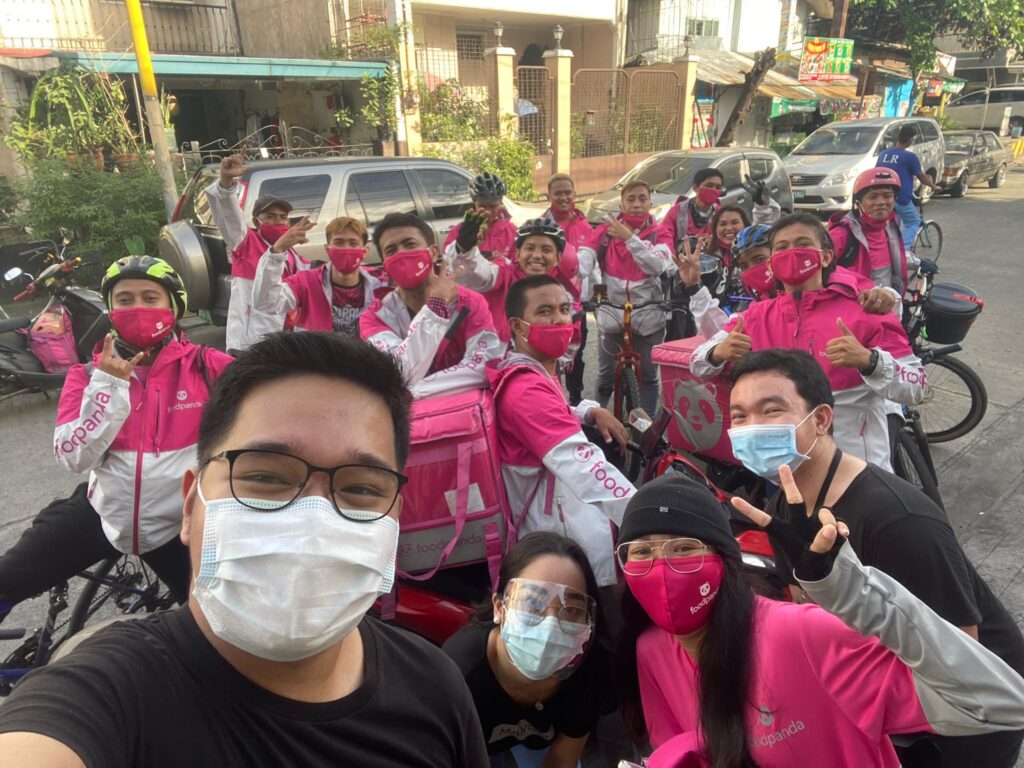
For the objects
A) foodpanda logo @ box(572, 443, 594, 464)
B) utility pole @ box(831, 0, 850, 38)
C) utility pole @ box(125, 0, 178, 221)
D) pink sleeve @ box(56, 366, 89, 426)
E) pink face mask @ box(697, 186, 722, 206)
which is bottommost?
foodpanda logo @ box(572, 443, 594, 464)

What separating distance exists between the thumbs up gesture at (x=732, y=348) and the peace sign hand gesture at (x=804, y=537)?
5.57 feet

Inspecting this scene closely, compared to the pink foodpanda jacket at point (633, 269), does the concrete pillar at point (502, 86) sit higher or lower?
higher

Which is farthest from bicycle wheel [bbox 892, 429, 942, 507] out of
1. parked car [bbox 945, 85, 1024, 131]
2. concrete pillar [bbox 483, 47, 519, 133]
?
parked car [bbox 945, 85, 1024, 131]

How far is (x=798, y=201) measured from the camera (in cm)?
1291

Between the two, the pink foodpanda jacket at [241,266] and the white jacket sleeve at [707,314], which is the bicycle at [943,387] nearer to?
the white jacket sleeve at [707,314]

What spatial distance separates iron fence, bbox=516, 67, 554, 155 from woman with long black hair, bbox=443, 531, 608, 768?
14245 millimetres

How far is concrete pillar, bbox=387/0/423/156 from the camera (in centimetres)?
1273

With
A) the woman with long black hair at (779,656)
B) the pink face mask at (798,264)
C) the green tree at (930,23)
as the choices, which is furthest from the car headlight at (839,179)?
the green tree at (930,23)

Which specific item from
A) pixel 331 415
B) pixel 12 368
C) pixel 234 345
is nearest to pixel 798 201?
pixel 234 345

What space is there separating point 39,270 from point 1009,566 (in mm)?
9701

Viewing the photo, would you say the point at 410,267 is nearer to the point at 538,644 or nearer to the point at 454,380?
the point at 454,380

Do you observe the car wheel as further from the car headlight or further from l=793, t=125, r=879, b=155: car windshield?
the car headlight

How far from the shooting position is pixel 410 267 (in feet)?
10.6

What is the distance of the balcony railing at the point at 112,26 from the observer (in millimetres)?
10500
